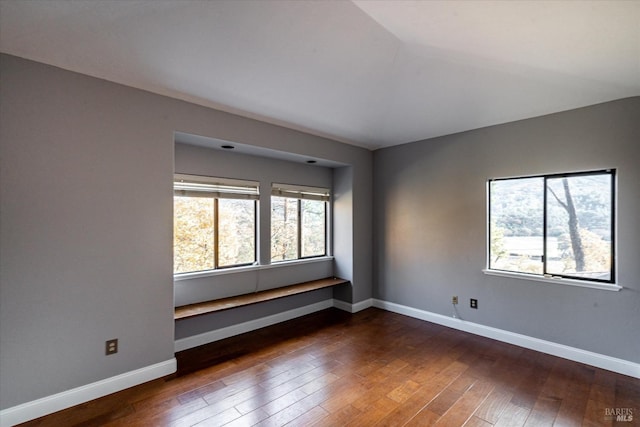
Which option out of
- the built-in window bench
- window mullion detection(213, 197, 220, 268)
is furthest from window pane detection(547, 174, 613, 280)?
window mullion detection(213, 197, 220, 268)

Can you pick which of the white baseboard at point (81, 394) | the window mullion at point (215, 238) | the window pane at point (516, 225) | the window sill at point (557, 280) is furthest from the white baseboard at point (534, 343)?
the white baseboard at point (81, 394)

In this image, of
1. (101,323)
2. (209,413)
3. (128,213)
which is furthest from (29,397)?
(128,213)

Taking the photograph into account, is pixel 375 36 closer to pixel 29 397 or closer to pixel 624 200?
pixel 624 200

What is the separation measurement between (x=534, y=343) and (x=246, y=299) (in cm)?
323

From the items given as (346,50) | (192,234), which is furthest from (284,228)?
(346,50)

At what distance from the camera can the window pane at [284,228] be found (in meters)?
4.02

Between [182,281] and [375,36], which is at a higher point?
[375,36]

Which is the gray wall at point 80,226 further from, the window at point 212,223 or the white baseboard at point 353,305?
the white baseboard at point 353,305

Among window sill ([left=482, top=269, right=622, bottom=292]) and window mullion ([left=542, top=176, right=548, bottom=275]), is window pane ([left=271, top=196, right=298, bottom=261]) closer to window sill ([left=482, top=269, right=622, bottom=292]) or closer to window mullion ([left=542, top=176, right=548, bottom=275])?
window sill ([left=482, top=269, right=622, bottom=292])

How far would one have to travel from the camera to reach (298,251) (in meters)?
4.31

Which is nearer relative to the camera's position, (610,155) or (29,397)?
(29,397)

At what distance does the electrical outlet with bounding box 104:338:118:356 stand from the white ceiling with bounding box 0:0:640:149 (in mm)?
2145

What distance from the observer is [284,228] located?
13.6 ft

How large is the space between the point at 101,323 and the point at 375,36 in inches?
124
